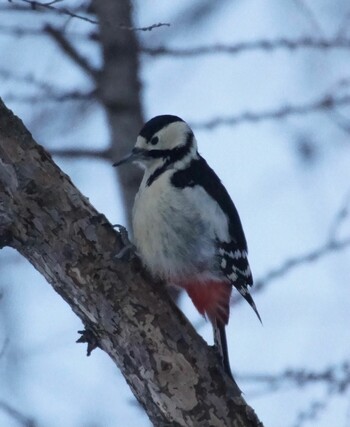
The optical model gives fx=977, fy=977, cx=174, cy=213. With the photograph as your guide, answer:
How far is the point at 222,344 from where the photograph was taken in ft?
11.5

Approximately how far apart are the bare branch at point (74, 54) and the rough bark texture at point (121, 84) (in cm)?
5

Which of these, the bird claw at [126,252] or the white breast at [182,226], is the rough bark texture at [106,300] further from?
the white breast at [182,226]

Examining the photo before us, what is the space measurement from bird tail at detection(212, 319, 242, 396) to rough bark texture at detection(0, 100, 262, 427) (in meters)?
0.04

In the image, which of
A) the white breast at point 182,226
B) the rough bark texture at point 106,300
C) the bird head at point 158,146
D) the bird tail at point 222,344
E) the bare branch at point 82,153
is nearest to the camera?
the rough bark texture at point 106,300

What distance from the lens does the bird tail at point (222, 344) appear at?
125 inches

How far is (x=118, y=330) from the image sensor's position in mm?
3096

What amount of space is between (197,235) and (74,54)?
4.29ft

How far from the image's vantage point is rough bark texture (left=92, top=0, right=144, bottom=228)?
179 inches

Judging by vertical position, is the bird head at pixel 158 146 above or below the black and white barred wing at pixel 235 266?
above

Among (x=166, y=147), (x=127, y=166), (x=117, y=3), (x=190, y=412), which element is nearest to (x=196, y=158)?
(x=166, y=147)

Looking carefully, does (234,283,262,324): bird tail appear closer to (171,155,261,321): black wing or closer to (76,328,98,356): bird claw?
(171,155,261,321): black wing

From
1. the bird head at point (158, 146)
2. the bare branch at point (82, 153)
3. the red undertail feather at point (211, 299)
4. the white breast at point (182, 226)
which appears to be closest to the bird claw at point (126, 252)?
the white breast at point (182, 226)

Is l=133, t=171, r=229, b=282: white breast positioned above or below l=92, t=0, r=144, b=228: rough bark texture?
below

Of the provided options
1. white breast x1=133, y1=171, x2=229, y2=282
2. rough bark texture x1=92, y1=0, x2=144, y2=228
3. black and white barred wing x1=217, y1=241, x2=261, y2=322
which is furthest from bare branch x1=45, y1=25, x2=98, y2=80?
black and white barred wing x1=217, y1=241, x2=261, y2=322
